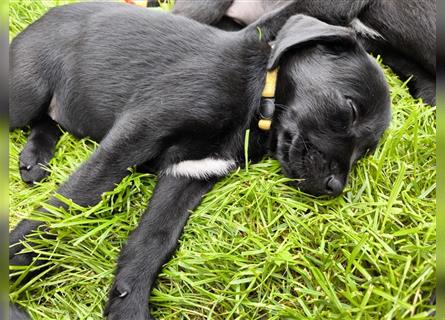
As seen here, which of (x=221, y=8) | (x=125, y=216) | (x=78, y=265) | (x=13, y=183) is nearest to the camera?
(x=78, y=265)

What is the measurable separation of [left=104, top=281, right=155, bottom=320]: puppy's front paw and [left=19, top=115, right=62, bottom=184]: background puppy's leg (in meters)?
0.97

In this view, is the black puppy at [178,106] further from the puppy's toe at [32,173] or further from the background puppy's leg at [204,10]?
the background puppy's leg at [204,10]

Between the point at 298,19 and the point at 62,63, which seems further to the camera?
the point at 62,63

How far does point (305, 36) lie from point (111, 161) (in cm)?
125

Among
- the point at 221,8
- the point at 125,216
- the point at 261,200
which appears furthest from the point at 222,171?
the point at 221,8

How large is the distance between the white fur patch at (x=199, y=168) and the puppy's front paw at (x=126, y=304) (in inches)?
28.3

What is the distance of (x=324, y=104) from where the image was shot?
8.63ft

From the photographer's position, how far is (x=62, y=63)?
3.00 metres

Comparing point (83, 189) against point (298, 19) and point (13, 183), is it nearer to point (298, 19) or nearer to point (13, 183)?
point (13, 183)

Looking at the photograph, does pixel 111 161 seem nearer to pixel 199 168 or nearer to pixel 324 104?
pixel 199 168

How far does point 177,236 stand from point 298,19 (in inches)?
55.5

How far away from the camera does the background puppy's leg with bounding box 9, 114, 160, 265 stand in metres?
2.59

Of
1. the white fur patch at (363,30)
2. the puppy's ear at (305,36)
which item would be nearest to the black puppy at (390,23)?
the white fur patch at (363,30)

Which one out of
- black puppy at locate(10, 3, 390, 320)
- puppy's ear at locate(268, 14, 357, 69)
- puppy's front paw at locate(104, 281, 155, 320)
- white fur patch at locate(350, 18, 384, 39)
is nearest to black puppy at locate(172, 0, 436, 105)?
white fur patch at locate(350, 18, 384, 39)
